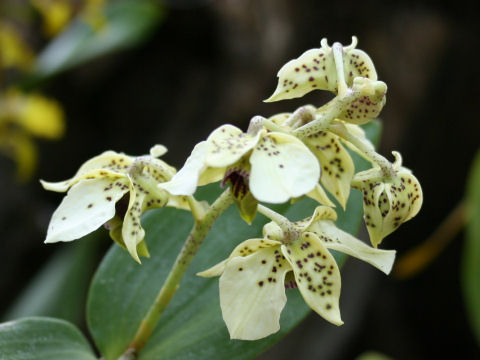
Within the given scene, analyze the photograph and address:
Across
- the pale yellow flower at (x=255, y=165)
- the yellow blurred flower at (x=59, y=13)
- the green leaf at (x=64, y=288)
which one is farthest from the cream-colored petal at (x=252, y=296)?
the yellow blurred flower at (x=59, y=13)

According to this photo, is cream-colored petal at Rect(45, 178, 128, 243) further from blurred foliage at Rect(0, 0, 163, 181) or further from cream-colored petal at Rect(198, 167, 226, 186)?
blurred foliage at Rect(0, 0, 163, 181)

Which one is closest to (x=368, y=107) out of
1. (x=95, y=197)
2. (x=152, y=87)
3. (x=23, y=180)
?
(x=95, y=197)

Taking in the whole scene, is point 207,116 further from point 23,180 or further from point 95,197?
point 95,197

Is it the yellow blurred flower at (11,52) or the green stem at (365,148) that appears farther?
the yellow blurred flower at (11,52)

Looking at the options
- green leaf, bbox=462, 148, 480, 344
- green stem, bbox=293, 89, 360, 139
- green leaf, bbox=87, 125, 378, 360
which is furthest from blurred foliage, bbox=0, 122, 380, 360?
green leaf, bbox=462, 148, 480, 344

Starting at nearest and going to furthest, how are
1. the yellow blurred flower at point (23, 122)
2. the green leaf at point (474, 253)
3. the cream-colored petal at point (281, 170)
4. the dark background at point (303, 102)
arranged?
the cream-colored petal at point (281, 170) < the green leaf at point (474, 253) < the yellow blurred flower at point (23, 122) < the dark background at point (303, 102)

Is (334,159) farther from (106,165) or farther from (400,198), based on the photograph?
(106,165)

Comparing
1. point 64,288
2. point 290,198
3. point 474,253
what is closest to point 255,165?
point 290,198

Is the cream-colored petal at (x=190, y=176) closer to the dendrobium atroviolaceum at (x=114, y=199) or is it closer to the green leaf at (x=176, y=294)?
the dendrobium atroviolaceum at (x=114, y=199)
